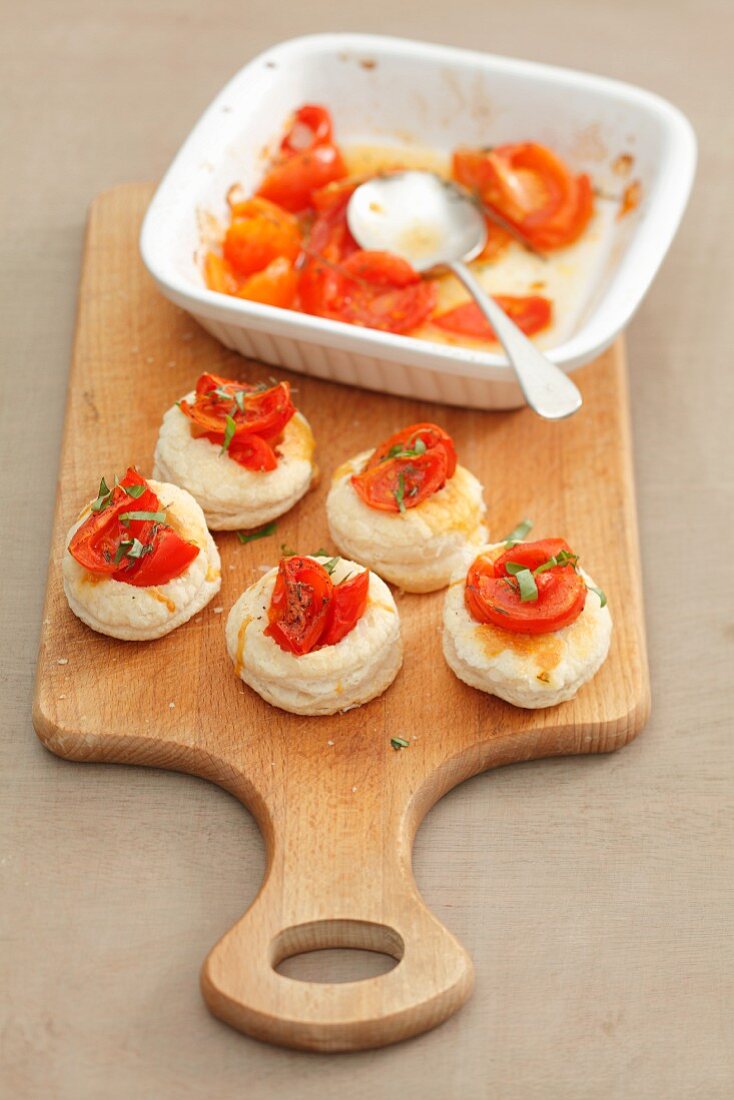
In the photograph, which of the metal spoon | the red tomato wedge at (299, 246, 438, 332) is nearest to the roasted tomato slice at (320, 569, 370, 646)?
the red tomato wedge at (299, 246, 438, 332)

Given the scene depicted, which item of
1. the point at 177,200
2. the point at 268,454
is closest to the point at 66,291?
the point at 177,200

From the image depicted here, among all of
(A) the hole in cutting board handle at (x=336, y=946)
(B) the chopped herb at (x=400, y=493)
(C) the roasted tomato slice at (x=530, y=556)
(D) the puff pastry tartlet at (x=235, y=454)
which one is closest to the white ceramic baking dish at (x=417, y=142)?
(D) the puff pastry tartlet at (x=235, y=454)

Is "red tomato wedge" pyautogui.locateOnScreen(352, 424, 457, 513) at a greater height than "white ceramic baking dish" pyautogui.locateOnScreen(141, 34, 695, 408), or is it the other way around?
"white ceramic baking dish" pyautogui.locateOnScreen(141, 34, 695, 408)

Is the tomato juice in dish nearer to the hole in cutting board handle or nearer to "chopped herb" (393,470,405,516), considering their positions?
"chopped herb" (393,470,405,516)

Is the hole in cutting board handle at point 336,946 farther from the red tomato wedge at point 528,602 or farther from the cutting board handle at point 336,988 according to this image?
the red tomato wedge at point 528,602

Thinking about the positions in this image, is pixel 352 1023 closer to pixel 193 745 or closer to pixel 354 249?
pixel 193 745

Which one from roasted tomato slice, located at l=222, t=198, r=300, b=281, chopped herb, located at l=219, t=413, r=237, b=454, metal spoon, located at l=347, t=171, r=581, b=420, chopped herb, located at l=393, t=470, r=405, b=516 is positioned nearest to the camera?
chopped herb, located at l=393, t=470, r=405, b=516

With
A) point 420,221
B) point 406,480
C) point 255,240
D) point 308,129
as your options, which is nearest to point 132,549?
A: point 406,480
